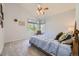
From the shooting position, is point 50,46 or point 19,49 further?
point 50,46

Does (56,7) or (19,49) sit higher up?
(56,7)

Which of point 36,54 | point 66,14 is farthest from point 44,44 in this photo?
point 66,14

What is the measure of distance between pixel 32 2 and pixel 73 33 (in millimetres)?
696

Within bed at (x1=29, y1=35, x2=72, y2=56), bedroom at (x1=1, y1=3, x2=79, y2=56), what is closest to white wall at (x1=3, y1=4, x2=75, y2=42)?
bedroom at (x1=1, y1=3, x2=79, y2=56)

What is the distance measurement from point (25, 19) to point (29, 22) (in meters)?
0.07

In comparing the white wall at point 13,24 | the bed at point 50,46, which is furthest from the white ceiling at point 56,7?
the bed at point 50,46

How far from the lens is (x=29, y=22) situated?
1.64 m

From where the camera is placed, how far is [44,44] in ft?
6.55

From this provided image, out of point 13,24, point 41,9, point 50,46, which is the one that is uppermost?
point 41,9

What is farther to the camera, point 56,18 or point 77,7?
point 56,18

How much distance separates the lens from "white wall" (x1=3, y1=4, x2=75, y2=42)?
5.22 ft

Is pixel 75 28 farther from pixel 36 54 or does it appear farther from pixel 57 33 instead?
pixel 36 54

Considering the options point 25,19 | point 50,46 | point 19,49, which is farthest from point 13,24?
point 50,46

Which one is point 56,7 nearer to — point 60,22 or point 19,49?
point 60,22
